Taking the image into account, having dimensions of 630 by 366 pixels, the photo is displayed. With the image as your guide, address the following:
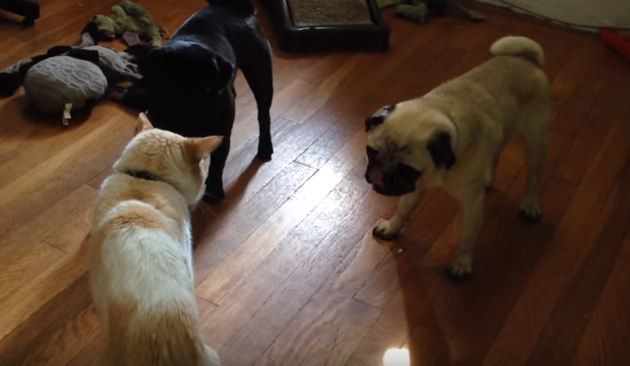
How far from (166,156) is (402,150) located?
1.98ft

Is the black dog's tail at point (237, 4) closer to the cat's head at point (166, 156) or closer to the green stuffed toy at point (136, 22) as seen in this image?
the cat's head at point (166, 156)

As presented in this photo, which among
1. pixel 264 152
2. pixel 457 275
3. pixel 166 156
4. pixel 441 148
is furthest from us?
pixel 264 152

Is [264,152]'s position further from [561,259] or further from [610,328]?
[610,328]

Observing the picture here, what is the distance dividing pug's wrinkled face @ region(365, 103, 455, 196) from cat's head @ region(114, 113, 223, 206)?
439mm

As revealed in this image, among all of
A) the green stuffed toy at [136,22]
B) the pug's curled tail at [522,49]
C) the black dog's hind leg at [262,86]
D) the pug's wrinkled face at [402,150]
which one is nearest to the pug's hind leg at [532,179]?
the pug's curled tail at [522,49]

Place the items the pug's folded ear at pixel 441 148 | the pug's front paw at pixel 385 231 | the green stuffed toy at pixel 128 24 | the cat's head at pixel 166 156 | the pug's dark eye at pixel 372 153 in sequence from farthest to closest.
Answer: the green stuffed toy at pixel 128 24 < the pug's front paw at pixel 385 231 < the pug's dark eye at pixel 372 153 < the pug's folded ear at pixel 441 148 < the cat's head at pixel 166 156

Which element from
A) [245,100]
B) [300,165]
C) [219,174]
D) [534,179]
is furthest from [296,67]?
[534,179]

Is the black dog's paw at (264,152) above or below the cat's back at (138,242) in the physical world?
below

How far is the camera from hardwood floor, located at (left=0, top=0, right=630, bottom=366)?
1.81 m

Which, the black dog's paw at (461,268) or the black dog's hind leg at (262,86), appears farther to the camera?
the black dog's hind leg at (262,86)

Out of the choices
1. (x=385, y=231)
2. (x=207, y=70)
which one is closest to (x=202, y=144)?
(x=207, y=70)

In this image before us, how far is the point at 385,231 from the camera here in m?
2.15

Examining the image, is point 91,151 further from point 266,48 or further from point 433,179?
point 433,179

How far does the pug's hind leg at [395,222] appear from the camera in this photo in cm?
208
